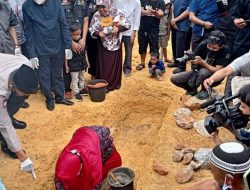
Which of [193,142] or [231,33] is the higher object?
[231,33]

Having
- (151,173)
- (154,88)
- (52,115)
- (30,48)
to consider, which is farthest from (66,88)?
(151,173)

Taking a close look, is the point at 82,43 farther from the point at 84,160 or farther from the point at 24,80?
the point at 24,80

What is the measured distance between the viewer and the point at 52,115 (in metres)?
5.63

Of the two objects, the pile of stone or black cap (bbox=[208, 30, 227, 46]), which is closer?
the pile of stone

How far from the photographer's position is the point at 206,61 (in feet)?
17.4

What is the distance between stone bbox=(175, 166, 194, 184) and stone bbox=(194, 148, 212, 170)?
6.6 inches

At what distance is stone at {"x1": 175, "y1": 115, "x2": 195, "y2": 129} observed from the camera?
516cm

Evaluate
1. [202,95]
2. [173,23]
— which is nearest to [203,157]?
[202,95]

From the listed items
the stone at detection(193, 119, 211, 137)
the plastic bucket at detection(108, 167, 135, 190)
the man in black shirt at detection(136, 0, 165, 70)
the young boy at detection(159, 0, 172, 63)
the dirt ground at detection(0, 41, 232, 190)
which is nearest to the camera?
the plastic bucket at detection(108, 167, 135, 190)

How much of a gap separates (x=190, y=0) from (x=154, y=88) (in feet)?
5.45

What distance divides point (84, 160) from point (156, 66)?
311cm

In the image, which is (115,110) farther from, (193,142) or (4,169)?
(4,169)

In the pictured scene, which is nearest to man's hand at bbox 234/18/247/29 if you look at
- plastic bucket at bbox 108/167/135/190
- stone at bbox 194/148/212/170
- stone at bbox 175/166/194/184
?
stone at bbox 194/148/212/170

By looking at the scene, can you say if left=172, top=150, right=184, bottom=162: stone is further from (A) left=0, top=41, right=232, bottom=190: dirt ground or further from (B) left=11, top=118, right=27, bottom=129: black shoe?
(B) left=11, top=118, right=27, bottom=129: black shoe
